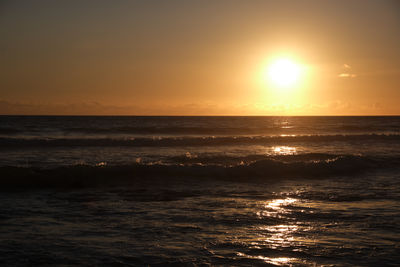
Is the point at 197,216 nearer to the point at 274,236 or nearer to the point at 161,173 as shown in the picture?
the point at 274,236

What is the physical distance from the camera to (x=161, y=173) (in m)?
14.5

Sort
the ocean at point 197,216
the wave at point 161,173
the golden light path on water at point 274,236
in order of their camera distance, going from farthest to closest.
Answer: the wave at point 161,173 < the ocean at point 197,216 < the golden light path on water at point 274,236

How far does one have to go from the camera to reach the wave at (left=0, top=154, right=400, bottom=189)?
12.6 meters

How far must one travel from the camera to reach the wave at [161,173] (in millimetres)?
12648

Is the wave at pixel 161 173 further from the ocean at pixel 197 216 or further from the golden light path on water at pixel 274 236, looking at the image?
the golden light path on water at pixel 274 236

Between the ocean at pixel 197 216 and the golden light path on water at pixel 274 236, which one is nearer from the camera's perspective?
the golden light path on water at pixel 274 236

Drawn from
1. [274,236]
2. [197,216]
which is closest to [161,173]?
[197,216]

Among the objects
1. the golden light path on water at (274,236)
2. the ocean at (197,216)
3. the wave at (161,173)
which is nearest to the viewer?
the golden light path on water at (274,236)

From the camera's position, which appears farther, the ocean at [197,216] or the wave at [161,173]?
the wave at [161,173]

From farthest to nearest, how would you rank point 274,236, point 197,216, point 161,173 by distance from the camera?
point 161,173, point 197,216, point 274,236

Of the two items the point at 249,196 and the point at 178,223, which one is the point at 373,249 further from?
the point at 249,196

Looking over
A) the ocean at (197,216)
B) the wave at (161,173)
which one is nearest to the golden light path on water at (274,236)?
the ocean at (197,216)

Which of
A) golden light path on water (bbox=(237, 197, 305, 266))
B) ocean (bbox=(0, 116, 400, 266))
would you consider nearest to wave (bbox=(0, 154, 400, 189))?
ocean (bbox=(0, 116, 400, 266))

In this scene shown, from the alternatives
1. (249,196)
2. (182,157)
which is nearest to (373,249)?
(249,196)
